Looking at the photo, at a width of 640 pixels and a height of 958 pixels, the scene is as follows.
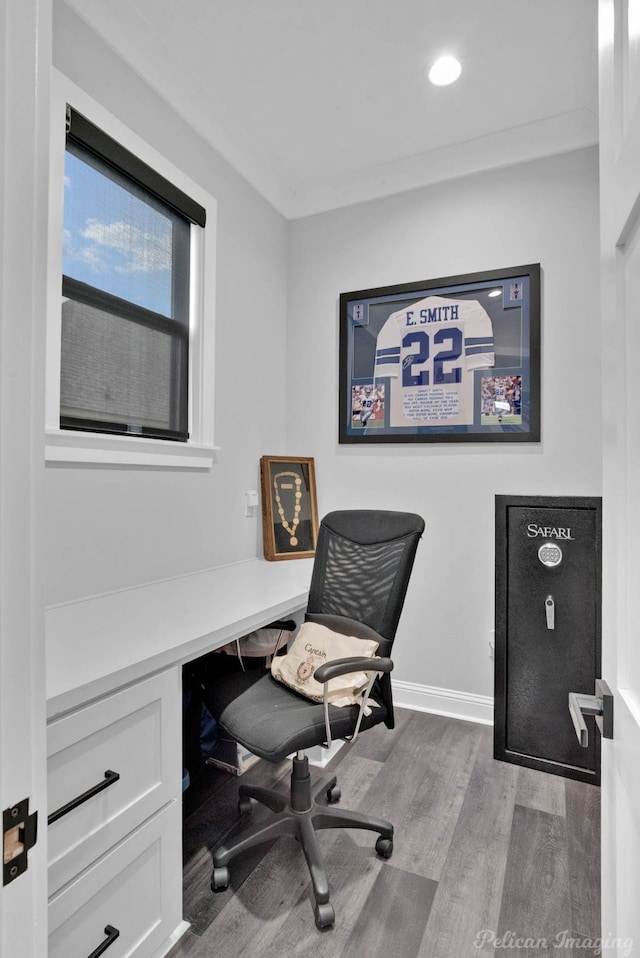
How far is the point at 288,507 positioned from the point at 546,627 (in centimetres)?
140

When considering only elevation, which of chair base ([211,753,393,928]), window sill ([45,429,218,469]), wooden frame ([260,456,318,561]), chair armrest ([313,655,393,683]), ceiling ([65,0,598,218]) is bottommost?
chair base ([211,753,393,928])

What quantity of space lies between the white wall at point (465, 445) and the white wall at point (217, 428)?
0.77 feet

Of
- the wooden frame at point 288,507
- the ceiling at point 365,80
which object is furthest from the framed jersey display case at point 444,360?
the ceiling at point 365,80

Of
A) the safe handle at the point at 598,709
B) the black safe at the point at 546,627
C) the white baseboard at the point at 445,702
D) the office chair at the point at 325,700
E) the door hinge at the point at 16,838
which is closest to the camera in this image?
the door hinge at the point at 16,838

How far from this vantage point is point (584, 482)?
7.70 ft

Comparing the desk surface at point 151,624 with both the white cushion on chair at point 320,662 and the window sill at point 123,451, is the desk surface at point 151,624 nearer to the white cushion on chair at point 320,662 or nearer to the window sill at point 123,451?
the white cushion on chair at point 320,662

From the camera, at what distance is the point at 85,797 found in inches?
42.6

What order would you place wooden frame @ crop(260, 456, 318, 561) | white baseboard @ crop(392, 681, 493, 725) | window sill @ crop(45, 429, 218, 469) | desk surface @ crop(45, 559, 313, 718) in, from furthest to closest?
wooden frame @ crop(260, 456, 318, 561) < white baseboard @ crop(392, 681, 493, 725) < window sill @ crop(45, 429, 218, 469) < desk surface @ crop(45, 559, 313, 718)

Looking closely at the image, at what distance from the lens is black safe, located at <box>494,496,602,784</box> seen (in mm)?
2020

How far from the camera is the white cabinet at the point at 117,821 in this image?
1.04m

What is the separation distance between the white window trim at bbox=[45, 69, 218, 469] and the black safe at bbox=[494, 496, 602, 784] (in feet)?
4.64

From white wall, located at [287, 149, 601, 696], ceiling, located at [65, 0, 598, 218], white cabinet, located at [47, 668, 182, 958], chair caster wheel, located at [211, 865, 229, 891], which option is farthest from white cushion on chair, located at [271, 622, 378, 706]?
ceiling, located at [65, 0, 598, 218]

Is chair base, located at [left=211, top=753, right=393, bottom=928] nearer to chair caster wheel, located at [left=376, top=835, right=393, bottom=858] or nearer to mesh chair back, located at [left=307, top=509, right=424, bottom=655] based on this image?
chair caster wheel, located at [left=376, top=835, right=393, bottom=858]

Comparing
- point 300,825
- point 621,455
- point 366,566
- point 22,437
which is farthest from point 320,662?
point 22,437
